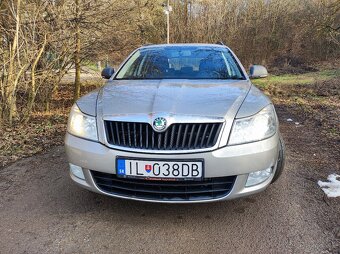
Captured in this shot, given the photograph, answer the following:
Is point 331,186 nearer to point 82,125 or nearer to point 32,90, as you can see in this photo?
point 82,125

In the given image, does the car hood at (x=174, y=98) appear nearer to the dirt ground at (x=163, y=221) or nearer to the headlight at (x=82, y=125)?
the headlight at (x=82, y=125)

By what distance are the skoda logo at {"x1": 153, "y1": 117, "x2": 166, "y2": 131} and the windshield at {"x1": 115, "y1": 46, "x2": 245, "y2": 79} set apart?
4.55 ft

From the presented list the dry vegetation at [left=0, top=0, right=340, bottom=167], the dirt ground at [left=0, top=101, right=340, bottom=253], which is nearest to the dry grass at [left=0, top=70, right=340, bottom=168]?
the dry vegetation at [left=0, top=0, right=340, bottom=167]

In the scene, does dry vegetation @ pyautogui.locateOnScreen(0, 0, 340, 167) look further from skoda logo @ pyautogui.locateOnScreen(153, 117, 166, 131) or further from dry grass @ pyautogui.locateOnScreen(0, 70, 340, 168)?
skoda logo @ pyautogui.locateOnScreen(153, 117, 166, 131)

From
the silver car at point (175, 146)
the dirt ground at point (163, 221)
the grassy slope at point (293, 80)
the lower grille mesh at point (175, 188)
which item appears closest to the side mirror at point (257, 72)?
the dirt ground at point (163, 221)

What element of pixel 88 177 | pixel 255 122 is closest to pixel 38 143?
pixel 88 177

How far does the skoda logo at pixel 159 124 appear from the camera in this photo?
9.14ft

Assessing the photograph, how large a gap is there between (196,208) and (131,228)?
644mm

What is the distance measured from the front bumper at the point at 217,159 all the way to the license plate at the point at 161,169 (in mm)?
38

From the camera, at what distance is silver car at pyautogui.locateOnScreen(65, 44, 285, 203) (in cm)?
275

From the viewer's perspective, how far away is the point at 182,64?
4414mm

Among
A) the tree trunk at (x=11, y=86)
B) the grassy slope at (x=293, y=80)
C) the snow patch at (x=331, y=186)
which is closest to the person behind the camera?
the snow patch at (x=331, y=186)

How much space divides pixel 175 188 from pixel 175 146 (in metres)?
0.34

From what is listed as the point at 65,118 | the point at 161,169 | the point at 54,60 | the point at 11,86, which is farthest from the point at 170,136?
the point at 54,60
